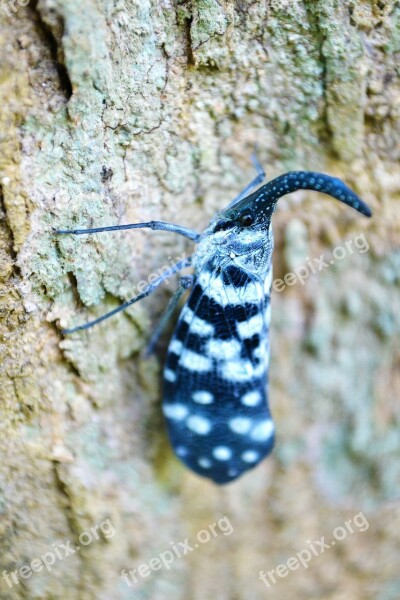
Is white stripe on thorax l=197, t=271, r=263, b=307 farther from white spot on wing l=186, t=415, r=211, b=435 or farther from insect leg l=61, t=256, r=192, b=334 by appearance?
white spot on wing l=186, t=415, r=211, b=435

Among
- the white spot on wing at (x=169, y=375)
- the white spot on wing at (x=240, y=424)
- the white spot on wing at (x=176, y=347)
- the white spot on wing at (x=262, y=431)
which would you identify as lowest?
the white spot on wing at (x=262, y=431)

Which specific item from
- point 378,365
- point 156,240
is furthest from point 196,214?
point 378,365

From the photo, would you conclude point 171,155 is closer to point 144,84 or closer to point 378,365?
point 144,84

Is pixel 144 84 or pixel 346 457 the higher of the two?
pixel 144 84

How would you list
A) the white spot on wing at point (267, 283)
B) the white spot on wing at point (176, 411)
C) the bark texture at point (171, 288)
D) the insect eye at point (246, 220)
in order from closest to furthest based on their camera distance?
the bark texture at point (171, 288), the insect eye at point (246, 220), the white spot on wing at point (267, 283), the white spot on wing at point (176, 411)

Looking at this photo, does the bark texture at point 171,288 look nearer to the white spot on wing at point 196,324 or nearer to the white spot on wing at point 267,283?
the white spot on wing at point 196,324

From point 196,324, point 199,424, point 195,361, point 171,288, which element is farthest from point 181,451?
point 171,288

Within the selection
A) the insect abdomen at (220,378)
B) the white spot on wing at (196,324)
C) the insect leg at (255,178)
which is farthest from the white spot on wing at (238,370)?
the insect leg at (255,178)
